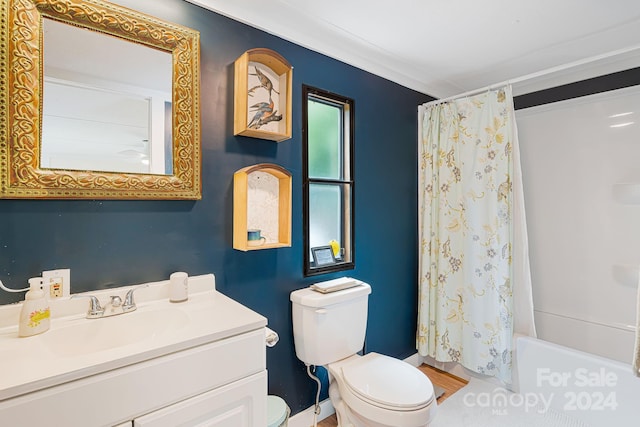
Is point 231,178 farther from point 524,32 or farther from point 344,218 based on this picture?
point 524,32

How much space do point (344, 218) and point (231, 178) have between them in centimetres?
85

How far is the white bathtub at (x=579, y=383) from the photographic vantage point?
1701 millimetres

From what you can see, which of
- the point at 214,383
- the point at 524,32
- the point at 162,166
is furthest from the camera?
the point at 524,32

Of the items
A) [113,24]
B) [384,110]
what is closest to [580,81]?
[384,110]

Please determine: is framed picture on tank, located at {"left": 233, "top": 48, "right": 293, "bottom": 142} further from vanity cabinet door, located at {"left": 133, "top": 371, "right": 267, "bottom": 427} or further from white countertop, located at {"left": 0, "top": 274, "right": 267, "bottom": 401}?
vanity cabinet door, located at {"left": 133, "top": 371, "right": 267, "bottom": 427}

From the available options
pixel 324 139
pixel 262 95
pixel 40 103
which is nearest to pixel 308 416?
pixel 324 139

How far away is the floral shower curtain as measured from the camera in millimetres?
2039

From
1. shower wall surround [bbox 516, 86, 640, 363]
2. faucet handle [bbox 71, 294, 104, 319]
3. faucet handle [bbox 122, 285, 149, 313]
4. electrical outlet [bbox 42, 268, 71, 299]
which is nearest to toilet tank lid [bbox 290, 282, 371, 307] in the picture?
faucet handle [bbox 122, 285, 149, 313]

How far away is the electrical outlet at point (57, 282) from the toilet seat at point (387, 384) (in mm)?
1257

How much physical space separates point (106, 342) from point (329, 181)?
1.33m

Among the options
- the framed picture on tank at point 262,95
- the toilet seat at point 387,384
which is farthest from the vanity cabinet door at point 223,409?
the framed picture on tank at point 262,95

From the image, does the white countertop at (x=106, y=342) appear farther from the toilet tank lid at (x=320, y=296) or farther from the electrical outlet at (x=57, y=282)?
the toilet tank lid at (x=320, y=296)

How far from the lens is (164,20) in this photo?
1.34 m

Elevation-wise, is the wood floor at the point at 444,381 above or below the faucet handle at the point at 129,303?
below
